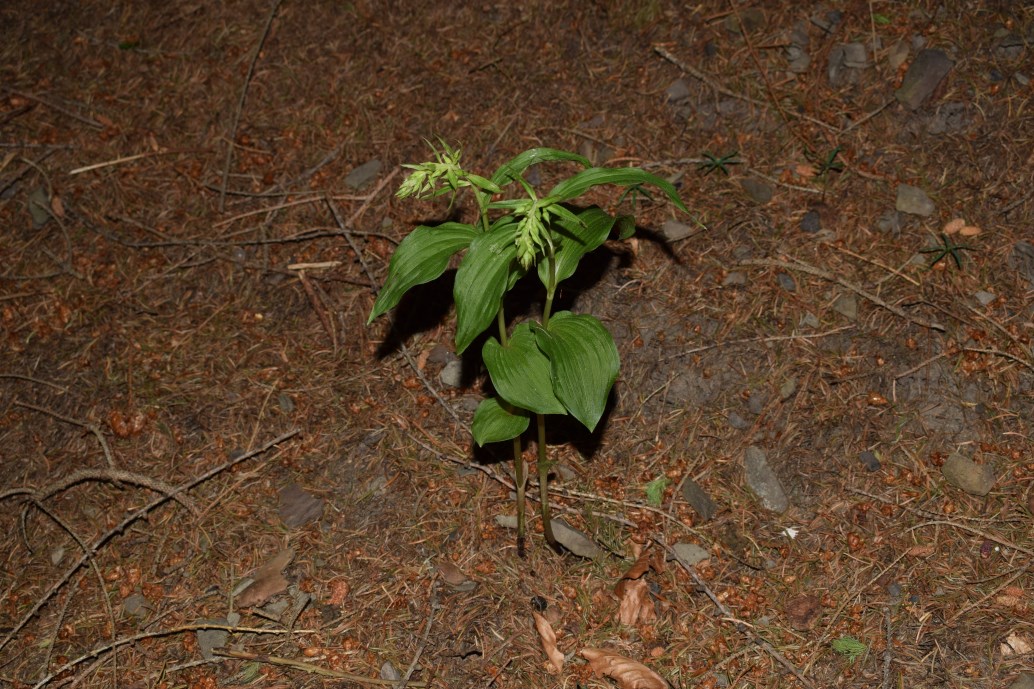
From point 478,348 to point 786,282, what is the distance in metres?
1.46

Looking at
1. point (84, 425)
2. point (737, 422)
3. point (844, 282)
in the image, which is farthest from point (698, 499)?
point (84, 425)

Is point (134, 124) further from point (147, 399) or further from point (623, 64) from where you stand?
point (623, 64)

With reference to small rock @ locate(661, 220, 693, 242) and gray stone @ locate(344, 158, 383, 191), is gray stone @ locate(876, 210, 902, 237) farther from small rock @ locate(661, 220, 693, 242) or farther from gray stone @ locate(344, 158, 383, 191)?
gray stone @ locate(344, 158, 383, 191)

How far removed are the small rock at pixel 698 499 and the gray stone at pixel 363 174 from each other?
221 centimetres

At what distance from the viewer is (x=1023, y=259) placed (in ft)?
11.5

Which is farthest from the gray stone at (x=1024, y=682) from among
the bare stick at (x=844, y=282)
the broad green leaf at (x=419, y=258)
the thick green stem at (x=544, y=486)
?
the broad green leaf at (x=419, y=258)

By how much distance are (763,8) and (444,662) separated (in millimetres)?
3623

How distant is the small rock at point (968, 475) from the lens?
3.20 meters

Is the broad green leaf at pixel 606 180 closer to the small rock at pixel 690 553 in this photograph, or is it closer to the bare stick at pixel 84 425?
the small rock at pixel 690 553

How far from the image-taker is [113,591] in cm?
323

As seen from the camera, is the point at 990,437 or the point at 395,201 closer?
the point at 990,437

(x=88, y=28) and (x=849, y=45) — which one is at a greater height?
(x=849, y=45)

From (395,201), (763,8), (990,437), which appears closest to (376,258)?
(395,201)

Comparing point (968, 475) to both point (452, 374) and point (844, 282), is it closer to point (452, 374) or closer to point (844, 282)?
point (844, 282)
